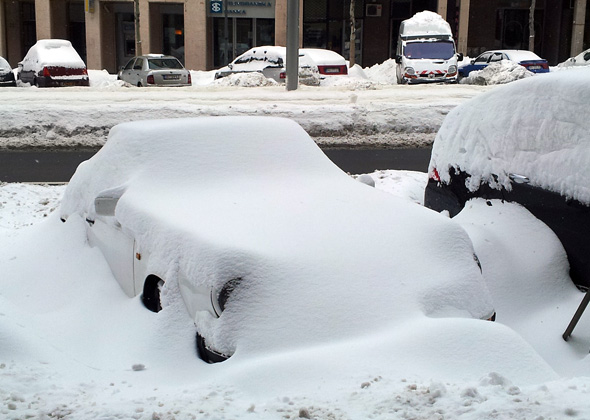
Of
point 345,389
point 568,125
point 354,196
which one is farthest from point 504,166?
point 345,389

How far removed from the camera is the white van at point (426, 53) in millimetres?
26438

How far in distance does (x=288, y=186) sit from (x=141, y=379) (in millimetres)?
2002

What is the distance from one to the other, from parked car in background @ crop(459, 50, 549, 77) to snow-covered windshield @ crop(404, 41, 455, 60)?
1851 mm

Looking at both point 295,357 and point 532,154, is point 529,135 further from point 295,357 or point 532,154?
point 295,357

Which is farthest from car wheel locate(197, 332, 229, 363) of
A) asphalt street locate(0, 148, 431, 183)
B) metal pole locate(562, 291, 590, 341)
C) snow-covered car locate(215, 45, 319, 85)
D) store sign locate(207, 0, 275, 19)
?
store sign locate(207, 0, 275, 19)

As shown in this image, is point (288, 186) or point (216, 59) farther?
point (216, 59)

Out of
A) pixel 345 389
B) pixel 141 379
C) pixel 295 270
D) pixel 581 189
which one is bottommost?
pixel 141 379

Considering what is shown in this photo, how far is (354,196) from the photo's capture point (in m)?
5.36

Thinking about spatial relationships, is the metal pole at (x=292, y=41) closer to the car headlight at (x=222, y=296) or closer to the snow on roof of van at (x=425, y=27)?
the snow on roof of van at (x=425, y=27)

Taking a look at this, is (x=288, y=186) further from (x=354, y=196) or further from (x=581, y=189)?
(x=581, y=189)

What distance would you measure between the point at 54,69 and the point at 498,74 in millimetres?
14940

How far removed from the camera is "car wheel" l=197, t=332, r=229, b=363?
3.97m

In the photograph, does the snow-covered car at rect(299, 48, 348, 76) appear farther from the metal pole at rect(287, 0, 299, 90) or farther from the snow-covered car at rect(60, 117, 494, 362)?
the snow-covered car at rect(60, 117, 494, 362)

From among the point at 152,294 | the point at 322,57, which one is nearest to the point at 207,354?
the point at 152,294
